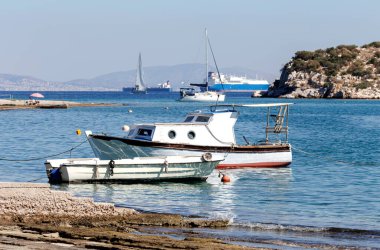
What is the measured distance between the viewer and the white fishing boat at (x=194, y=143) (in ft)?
121

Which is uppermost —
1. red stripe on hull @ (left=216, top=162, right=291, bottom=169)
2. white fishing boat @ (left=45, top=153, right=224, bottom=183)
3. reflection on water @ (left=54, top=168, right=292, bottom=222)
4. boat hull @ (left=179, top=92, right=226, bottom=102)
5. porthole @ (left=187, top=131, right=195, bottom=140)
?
porthole @ (left=187, top=131, right=195, bottom=140)

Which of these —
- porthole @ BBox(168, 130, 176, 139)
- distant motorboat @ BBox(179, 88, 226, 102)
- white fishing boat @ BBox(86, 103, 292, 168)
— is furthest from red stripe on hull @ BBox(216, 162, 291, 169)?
distant motorboat @ BBox(179, 88, 226, 102)

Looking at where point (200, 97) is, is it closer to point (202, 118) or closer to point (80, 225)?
point (202, 118)

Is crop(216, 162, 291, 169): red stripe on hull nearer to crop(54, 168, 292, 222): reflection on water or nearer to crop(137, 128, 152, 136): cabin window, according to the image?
crop(54, 168, 292, 222): reflection on water

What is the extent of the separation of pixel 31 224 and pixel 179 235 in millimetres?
3715

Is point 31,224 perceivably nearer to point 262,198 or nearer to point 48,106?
point 262,198

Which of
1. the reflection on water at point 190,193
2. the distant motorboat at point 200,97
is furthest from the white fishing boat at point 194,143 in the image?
the distant motorboat at point 200,97

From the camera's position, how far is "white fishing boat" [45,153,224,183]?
32.7 metres

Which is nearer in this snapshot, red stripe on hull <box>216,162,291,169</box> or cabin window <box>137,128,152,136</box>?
cabin window <box>137,128,152,136</box>

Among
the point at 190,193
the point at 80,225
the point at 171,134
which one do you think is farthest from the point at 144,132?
the point at 80,225

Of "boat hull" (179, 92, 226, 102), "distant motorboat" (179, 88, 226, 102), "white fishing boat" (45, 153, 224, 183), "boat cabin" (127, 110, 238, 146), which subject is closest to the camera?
"white fishing boat" (45, 153, 224, 183)

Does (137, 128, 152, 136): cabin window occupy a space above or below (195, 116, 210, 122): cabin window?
below

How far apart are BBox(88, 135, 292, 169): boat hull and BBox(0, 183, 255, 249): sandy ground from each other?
11548 millimetres

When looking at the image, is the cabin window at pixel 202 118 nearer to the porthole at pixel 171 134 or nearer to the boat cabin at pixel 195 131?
the boat cabin at pixel 195 131
